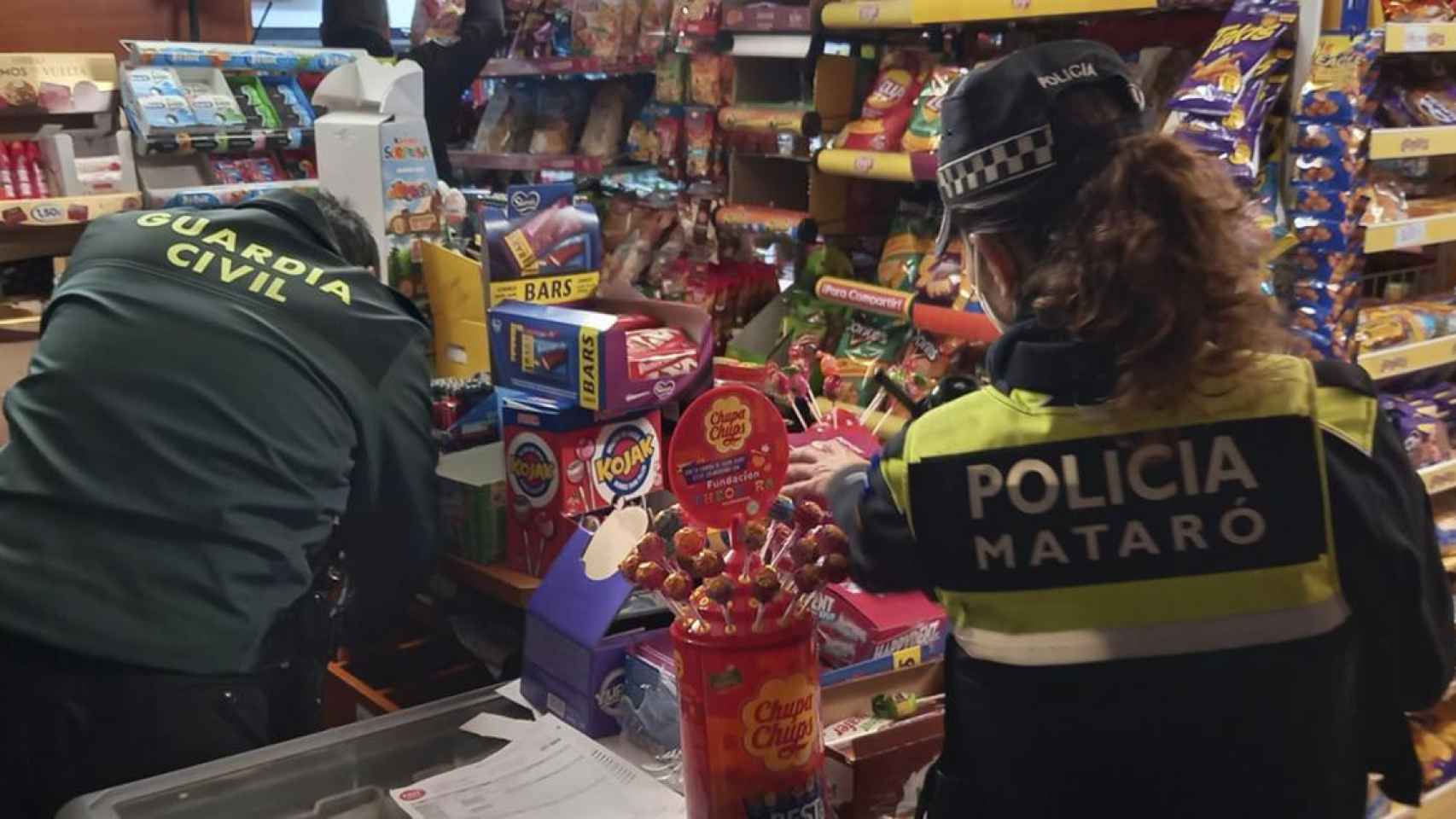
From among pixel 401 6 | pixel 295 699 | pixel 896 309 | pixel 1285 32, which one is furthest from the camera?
pixel 401 6

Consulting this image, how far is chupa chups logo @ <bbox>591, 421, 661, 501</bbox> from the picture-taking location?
2.32 meters

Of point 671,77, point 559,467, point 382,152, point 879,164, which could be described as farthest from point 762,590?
point 671,77

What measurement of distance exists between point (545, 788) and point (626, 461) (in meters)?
0.68

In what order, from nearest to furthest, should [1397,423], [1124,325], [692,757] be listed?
[1124,325], [692,757], [1397,423]

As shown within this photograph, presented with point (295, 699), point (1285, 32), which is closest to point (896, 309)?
point (1285, 32)

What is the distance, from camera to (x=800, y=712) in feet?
5.07

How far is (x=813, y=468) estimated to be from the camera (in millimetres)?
1717

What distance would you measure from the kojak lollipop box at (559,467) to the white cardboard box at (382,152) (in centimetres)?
121

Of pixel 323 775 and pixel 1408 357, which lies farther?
pixel 1408 357

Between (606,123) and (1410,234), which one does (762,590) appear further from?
(606,123)

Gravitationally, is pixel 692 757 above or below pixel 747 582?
below

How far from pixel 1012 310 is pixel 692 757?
0.62m

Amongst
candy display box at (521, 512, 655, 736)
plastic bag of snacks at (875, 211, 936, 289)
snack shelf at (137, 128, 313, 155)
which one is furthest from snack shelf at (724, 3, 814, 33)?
candy display box at (521, 512, 655, 736)

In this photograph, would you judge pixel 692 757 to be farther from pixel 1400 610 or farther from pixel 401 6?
pixel 401 6
